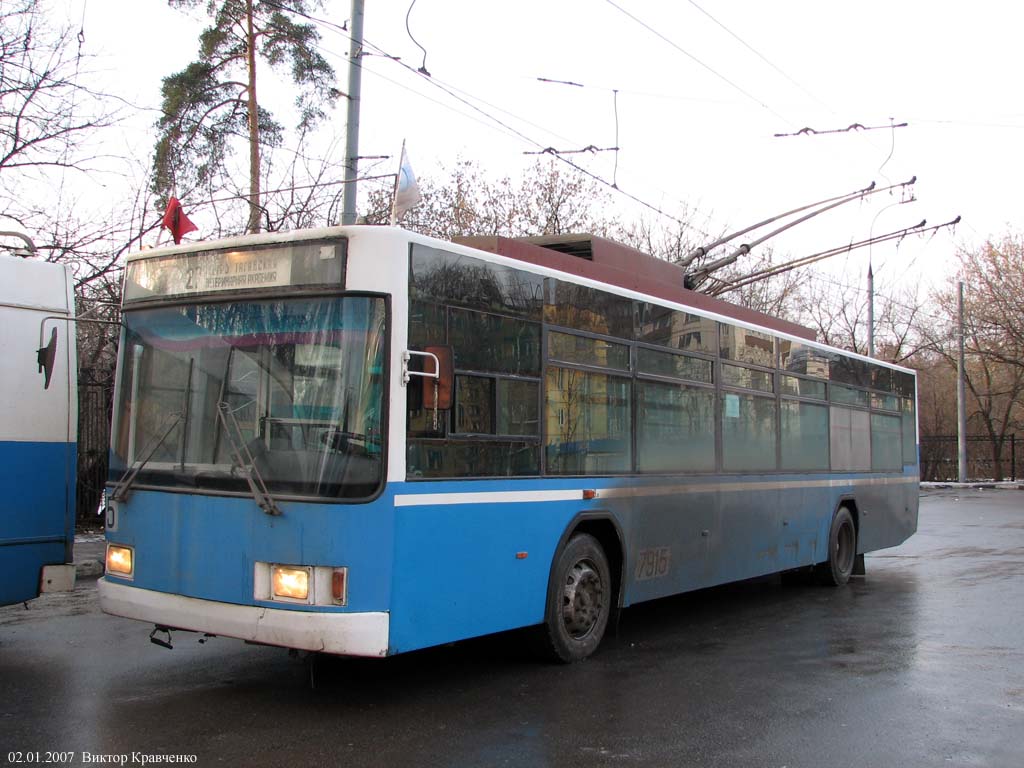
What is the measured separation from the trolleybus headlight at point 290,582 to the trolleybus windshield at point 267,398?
0.44 meters

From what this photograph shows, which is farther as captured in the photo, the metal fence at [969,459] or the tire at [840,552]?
the metal fence at [969,459]

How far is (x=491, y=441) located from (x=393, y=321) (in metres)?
1.21

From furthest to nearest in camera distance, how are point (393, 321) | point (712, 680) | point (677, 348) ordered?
point (677, 348) < point (712, 680) < point (393, 321)

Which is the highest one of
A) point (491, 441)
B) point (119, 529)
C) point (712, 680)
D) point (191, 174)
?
point (191, 174)

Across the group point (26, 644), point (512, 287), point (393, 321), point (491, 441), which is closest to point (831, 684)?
point (491, 441)

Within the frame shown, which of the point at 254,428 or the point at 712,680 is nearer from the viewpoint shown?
the point at 254,428

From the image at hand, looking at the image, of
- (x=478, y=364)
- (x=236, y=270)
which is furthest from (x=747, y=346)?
(x=236, y=270)

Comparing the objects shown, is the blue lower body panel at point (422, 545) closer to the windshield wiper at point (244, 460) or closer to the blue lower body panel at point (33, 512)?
the windshield wiper at point (244, 460)

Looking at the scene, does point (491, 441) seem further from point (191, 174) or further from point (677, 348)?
point (191, 174)

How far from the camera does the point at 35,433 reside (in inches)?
291

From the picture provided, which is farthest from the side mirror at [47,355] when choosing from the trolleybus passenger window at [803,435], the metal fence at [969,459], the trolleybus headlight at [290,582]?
the metal fence at [969,459]

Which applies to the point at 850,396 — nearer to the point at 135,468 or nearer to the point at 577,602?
the point at 577,602

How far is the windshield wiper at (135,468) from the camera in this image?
6449mm

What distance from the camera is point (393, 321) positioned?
19.3 feet
